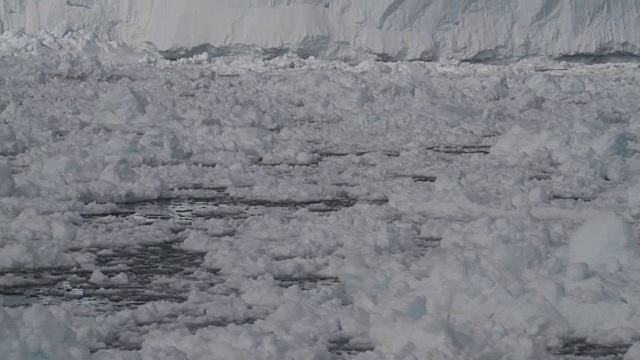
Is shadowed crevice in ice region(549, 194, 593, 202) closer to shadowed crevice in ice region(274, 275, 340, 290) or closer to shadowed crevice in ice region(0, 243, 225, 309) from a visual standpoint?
shadowed crevice in ice region(274, 275, 340, 290)

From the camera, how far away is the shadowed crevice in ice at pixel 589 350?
11.8ft

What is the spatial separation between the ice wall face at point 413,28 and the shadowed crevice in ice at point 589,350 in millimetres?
13830

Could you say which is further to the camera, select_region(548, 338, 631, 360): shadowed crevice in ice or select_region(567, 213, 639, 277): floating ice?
select_region(567, 213, 639, 277): floating ice

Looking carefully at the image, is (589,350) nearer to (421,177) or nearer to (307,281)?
(307,281)

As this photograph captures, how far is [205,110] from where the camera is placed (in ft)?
34.4

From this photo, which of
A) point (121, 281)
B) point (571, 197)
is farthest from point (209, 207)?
point (571, 197)

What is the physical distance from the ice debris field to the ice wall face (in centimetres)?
278

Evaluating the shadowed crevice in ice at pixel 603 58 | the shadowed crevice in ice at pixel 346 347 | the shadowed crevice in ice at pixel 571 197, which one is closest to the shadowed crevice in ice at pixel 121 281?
the shadowed crevice in ice at pixel 346 347

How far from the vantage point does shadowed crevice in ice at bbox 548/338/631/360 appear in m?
3.60

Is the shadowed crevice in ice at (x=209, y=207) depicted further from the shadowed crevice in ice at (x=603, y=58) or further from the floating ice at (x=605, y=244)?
the shadowed crevice in ice at (x=603, y=58)

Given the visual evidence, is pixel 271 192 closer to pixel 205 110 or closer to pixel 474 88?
pixel 205 110

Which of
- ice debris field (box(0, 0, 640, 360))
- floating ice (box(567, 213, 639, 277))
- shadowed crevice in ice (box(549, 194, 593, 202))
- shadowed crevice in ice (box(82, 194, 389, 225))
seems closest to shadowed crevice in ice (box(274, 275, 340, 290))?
ice debris field (box(0, 0, 640, 360))

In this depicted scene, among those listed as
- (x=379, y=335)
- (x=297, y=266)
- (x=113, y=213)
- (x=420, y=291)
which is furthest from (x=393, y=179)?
(x=379, y=335)

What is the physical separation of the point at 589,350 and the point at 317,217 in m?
2.25
